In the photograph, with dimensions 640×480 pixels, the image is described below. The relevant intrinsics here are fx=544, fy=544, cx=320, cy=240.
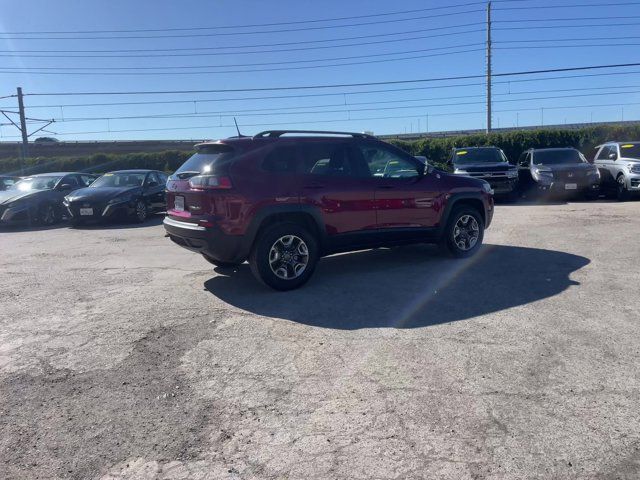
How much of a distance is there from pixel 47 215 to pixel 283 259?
11.3 m

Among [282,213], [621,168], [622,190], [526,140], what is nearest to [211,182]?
[282,213]

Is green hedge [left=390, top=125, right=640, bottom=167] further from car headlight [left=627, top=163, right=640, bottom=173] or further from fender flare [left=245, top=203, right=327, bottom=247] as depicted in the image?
fender flare [left=245, top=203, right=327, bottom=247]

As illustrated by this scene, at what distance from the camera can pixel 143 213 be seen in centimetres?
1444

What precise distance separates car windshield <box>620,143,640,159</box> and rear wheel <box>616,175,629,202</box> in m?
0.87

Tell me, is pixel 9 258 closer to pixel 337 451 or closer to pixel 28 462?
pixel 28 462

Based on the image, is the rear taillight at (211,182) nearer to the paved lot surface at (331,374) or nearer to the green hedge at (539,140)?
the paved lot surface at (331,374)

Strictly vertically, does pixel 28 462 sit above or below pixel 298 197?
below

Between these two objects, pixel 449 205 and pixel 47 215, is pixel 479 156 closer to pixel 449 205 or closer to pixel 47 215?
pixel 449 205

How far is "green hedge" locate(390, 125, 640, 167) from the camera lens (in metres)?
24.9

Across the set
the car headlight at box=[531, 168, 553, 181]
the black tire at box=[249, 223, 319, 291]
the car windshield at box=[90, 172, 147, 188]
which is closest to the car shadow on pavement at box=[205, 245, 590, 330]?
the black tire at box=[249, 223, 319, 291]

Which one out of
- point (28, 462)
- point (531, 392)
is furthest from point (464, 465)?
point (28, 462)

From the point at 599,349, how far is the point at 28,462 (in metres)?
4.24

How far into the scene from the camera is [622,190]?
16.1 m

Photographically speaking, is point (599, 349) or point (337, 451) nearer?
point (337, 451)
